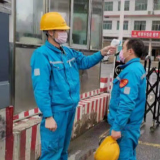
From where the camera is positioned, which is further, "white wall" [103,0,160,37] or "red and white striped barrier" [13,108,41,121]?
"white wall" [103,0,160,37]

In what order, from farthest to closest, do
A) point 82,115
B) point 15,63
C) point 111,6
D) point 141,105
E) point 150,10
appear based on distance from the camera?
point 111,6 → point 150,10 → point 82,115 → point 15,63 → point 141,105

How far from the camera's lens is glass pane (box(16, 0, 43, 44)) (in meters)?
3.84

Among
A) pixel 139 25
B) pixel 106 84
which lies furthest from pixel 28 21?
pixel 139 25

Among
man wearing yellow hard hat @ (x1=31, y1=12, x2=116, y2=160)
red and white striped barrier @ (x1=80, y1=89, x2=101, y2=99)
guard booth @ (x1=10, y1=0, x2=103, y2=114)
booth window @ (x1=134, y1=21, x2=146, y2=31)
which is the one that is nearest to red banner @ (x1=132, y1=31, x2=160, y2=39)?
booth window @ (x1=134, y1=21, x2=146, y2=31)

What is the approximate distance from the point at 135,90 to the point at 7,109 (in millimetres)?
1390

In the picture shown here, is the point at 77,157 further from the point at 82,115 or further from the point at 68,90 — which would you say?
the point at 68,90

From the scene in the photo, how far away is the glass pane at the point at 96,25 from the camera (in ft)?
20.2

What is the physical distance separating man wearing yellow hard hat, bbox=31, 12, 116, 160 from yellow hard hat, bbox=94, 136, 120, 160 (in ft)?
1.52

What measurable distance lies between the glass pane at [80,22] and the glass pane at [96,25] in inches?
11.4

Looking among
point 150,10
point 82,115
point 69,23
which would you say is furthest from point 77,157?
point 150,10

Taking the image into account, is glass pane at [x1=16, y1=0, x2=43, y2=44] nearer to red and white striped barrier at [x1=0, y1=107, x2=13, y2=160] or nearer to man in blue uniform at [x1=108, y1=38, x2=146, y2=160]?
red and white striped barrier at [x1=0, y1=107, x2=13, y2=160]

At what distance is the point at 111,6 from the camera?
155 feet

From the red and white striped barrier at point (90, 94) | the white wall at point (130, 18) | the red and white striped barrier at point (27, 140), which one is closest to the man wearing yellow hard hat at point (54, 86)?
the red and white striped barrier at point (27, 140)

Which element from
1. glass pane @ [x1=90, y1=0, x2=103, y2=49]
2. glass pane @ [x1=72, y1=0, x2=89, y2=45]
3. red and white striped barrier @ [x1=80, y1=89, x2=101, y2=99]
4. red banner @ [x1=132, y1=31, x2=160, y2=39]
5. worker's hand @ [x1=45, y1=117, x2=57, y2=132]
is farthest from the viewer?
red banner @ [x1=132, y1=31, x2=160, y2=39]
